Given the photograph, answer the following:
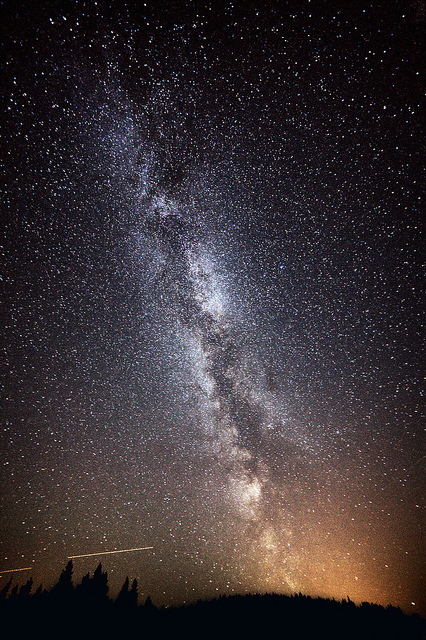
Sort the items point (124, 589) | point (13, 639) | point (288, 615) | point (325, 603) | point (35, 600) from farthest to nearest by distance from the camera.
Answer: point (325, 603)
point (288, 615)
point (124, 589)
point (35, 600)
point (13, 639)

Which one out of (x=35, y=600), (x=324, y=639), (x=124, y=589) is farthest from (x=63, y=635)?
(x=324, y=639)

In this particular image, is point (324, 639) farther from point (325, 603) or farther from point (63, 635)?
point (63, 635)

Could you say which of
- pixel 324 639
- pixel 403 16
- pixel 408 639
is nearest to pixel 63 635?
pixel 324 639

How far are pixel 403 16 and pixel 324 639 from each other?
61.4 metres

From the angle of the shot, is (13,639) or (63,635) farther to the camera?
(63,635)

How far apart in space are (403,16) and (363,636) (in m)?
63.6

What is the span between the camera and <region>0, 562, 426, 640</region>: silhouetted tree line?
38.0 m

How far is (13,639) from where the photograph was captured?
3206cm

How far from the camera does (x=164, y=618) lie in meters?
54.6

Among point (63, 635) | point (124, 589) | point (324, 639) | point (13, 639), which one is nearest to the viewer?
point (13, 639)

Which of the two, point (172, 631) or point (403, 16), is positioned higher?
point (403, 16)

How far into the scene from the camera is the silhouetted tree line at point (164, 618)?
1496 inches

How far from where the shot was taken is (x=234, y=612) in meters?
56.1

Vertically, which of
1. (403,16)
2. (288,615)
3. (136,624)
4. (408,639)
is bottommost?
(136,624)
